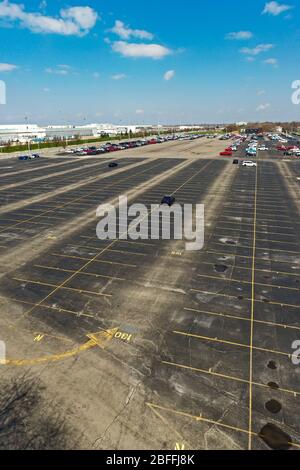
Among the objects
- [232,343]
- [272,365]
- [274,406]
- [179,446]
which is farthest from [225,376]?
[179,446]

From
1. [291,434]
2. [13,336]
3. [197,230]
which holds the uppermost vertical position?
[197,230]

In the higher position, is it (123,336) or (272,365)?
(123,336)

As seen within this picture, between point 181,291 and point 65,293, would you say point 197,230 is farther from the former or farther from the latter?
point 65,293

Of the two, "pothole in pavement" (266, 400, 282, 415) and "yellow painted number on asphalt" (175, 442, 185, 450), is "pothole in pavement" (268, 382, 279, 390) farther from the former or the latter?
"yellow painted number on asphalt" (175, 442, 185, 450)

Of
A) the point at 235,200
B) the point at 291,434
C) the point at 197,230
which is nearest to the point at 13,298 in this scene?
the point at 291,434

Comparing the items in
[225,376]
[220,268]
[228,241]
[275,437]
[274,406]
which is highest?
[228,241]

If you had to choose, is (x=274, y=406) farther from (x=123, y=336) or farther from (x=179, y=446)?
(x=123, y=336)
